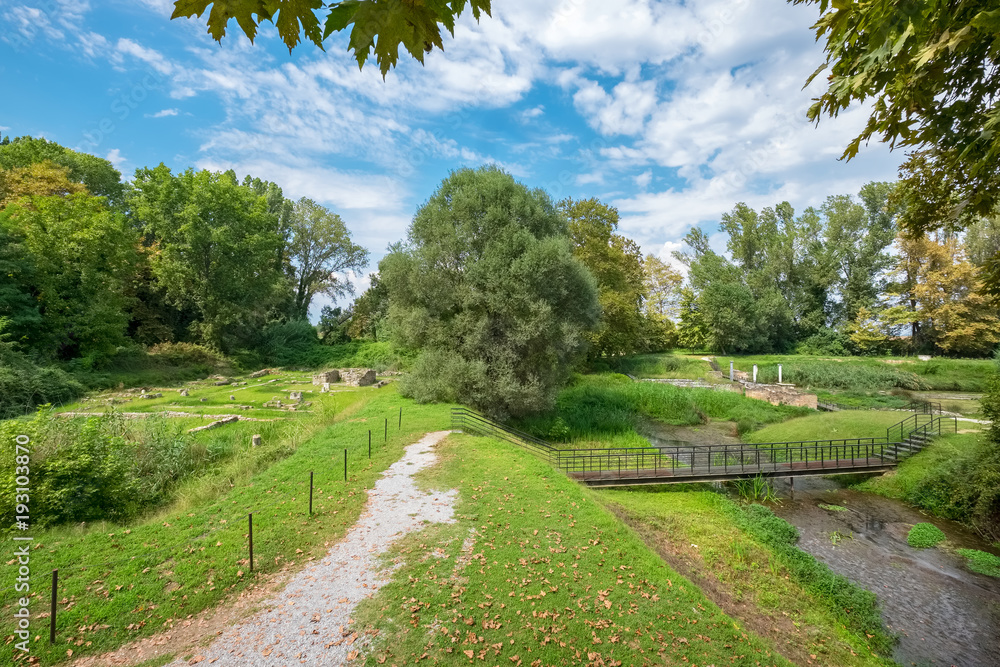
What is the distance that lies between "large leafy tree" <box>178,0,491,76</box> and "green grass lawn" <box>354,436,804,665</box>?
6217 millimetres

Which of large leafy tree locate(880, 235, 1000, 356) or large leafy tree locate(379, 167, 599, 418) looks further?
large leafy tree locate(880, 235, 1000, 356)

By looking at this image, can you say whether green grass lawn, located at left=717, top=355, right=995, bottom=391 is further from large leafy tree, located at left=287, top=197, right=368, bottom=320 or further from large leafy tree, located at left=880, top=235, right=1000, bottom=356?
large leafy tree, located at left=287, top=197, right=368, bottom=320

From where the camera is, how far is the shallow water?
7.58 metres

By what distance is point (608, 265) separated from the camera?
3588cm

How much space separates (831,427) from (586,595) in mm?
19102

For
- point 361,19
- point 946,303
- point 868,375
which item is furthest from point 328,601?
point 946,303

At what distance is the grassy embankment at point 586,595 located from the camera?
19.0 ft

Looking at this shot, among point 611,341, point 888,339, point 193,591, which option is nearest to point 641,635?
point 193,591

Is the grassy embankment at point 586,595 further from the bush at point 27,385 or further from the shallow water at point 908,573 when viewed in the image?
the bush at point 27,385

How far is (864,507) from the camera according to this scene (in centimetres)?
1357

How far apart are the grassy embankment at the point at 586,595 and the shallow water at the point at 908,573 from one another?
2.46 feet

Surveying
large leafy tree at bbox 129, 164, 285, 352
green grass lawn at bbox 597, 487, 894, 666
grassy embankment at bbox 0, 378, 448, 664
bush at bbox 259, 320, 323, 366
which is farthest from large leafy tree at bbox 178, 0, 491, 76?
bush at bbox 259, 320, 323, 366

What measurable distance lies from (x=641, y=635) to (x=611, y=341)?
108 ft

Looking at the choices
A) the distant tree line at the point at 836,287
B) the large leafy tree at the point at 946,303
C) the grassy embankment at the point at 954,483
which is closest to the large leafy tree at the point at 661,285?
the distant tree line at the point at 836,287
